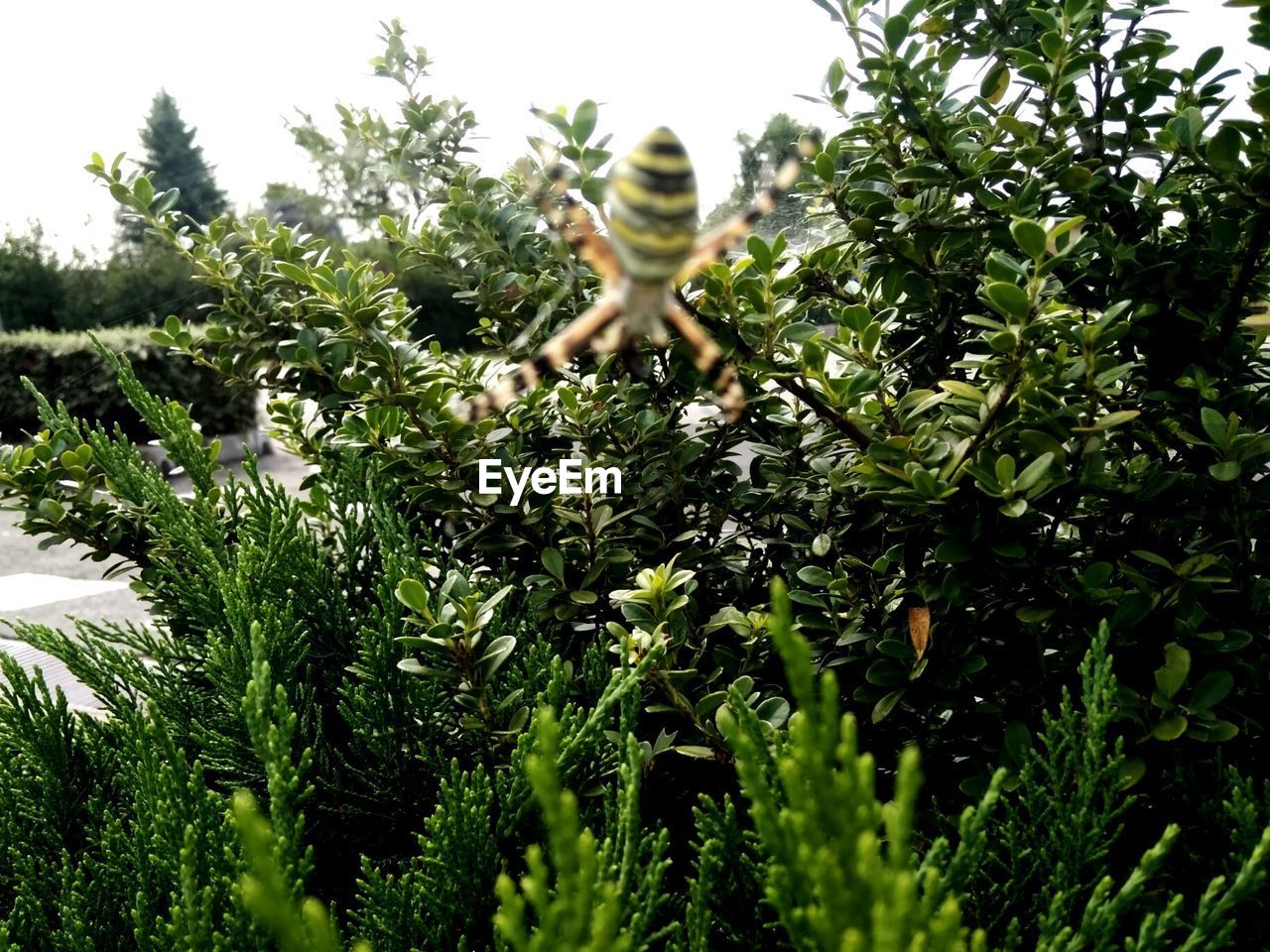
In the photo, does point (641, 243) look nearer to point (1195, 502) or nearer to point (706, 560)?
point (706, 560)


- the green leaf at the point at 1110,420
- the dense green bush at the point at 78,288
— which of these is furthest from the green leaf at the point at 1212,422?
the dense green bush at the point at 78,288

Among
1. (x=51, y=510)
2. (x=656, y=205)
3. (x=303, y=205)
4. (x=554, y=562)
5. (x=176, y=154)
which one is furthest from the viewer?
(x=176, y=154)

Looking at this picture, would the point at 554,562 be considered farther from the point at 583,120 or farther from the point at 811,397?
the point at 583,120

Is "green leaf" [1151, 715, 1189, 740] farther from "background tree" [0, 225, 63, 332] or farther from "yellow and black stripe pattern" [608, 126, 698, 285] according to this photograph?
"background tree" [0, 225, 63, 332]

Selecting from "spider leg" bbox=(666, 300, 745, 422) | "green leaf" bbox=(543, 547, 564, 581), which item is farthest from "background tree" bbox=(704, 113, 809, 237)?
"green leaf" bbox=(543, 547, 564, 581)

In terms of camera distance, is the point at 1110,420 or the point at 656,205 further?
the point at 1110,420

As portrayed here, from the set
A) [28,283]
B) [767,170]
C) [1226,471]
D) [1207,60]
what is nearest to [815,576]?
[1226,471]

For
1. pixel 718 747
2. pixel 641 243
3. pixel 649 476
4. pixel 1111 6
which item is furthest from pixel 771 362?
pixel 1111 6

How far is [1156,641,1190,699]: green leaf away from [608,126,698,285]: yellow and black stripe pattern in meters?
1.02

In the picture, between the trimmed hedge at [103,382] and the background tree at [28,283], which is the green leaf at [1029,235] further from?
the background tree at [28,283]

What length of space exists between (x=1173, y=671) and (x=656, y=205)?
1070 millimetres

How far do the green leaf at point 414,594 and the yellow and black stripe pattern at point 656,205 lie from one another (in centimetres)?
69

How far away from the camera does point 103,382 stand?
43.0 feet

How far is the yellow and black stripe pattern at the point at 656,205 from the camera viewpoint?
70 cm
